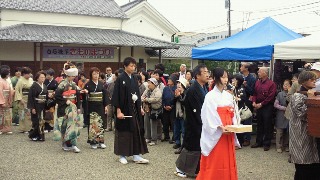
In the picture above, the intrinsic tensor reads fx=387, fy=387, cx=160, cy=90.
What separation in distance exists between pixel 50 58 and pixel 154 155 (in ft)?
44.1

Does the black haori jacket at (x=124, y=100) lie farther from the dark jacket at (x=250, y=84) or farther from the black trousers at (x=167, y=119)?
the dark jacket at (x=250, y=84)

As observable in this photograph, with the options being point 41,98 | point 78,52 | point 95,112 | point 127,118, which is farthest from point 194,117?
point 78,52

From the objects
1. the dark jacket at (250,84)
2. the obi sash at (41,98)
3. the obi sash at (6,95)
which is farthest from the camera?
the obi sash at (6,95)

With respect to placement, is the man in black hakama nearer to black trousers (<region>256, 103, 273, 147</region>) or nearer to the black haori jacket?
the black haori jacket

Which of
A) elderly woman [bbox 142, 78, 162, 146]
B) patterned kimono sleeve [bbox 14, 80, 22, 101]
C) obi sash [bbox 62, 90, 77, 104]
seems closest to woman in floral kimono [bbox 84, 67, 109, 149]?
obi sash [bbox 62, 90, 77, 104]

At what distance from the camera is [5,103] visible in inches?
384

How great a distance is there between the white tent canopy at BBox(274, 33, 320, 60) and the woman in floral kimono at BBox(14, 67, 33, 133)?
6.17 meters

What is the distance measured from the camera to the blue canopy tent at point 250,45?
8.98 metres

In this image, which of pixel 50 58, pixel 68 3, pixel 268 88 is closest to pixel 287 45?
pixel 268 88

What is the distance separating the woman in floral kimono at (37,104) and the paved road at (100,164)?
1.61 ft

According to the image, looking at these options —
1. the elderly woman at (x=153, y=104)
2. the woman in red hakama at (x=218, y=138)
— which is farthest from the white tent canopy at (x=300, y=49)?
the woman in red hakama at (x=218, y=138)

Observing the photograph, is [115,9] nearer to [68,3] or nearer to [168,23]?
[68,3]

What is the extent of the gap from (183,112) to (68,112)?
7.54ft

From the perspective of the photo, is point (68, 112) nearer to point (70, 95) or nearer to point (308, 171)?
point (70, 95)
